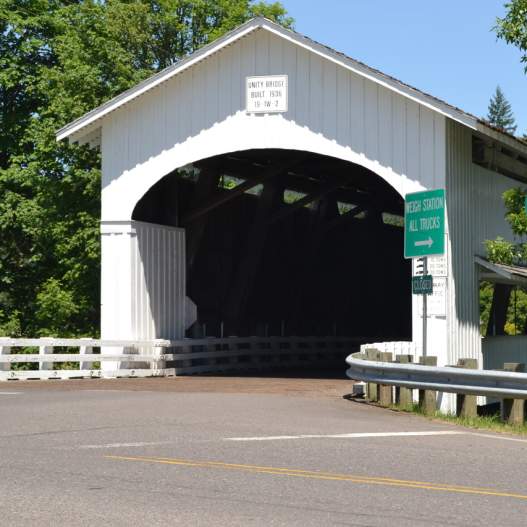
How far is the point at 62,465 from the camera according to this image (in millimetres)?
8953

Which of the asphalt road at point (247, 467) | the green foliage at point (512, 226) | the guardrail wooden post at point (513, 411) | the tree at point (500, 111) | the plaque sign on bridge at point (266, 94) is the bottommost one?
the asphalt road at point (247, 467)

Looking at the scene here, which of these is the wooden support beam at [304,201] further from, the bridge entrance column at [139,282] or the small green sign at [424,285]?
the small green sign at [424,285]

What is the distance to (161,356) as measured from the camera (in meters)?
24.0

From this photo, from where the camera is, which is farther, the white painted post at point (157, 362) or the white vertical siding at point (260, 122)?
the white painted post at point (157, 362)

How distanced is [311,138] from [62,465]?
13744 millimetres

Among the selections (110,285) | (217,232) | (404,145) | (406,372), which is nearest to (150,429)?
(406,372)

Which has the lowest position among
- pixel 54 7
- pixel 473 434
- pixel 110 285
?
pixel 473 434

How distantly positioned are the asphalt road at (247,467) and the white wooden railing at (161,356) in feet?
22.7

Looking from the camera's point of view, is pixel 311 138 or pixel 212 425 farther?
pixel 311 138

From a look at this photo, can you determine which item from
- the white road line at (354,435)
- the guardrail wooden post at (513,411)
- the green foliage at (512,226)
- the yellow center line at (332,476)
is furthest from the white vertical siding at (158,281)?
the yellow center line at (332,476)

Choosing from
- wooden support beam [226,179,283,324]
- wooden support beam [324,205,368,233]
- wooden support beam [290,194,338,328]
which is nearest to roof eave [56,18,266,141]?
wooden support beam [226,179,283,324]

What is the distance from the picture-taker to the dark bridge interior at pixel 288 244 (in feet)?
86.3

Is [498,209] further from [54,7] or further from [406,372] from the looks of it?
[54,7]

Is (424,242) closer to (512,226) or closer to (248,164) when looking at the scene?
(512,226)
